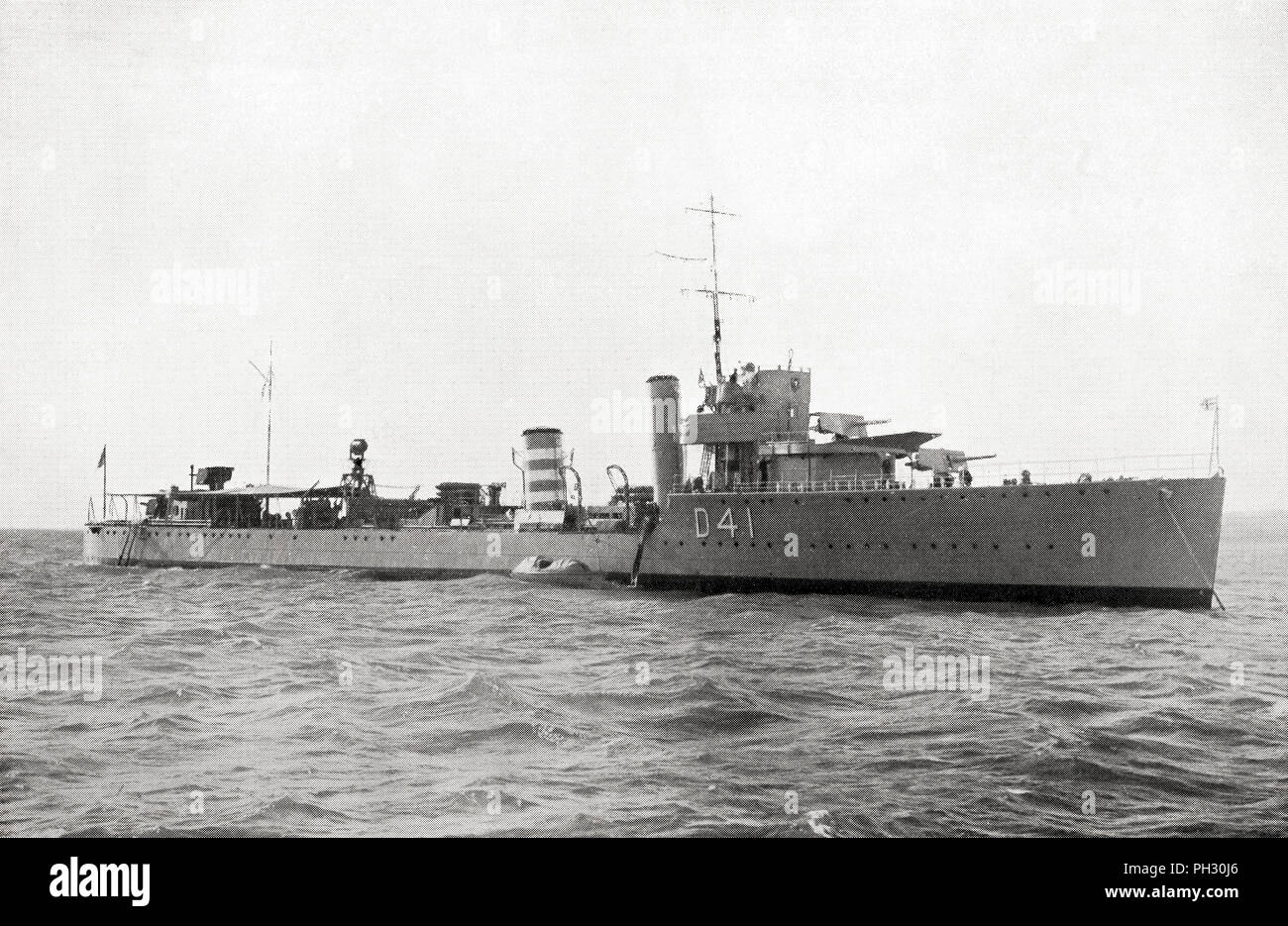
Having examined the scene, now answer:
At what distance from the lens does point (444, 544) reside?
40062 millimetres

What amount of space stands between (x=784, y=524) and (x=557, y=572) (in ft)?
33.0

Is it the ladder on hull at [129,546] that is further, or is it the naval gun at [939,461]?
the ladder on hull at [129,546]

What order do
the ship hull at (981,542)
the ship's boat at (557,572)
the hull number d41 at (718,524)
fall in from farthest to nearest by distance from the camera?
the ship's boat at (557,572)
the hull number d41 at (718,524)
the ship hull at (981,542)

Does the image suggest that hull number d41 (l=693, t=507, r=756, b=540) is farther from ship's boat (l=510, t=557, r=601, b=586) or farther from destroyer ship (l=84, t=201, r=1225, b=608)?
ship's boat (l=510, t=557, r=601, b=586)

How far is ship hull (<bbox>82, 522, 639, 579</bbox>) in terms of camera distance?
115ft

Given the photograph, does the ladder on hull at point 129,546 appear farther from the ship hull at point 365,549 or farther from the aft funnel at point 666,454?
the aft funnel at point 666,454

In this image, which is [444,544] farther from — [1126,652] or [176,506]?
[1126,652]

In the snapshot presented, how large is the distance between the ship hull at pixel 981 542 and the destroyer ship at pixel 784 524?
0.04m

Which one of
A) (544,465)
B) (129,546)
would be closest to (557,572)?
(544,465)

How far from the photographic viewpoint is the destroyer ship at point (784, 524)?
962 inches

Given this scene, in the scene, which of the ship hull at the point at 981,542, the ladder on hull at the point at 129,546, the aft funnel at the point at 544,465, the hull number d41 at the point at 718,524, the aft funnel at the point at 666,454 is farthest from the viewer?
the ladder on hull at the point at 129,546

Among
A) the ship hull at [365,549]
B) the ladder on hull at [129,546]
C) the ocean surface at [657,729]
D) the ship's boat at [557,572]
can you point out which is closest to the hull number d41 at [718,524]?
the ship hull at [365,549]
